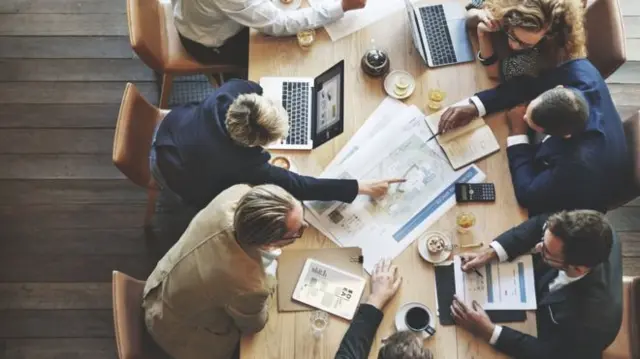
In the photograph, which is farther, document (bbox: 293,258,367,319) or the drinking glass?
the drinking glass

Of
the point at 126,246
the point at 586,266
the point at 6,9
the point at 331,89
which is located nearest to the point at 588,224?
the point at 586,266

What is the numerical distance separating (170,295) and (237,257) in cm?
30

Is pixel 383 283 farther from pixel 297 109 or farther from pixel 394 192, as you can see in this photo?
pixel 297 109

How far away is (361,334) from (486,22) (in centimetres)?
129

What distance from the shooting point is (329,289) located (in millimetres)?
2496

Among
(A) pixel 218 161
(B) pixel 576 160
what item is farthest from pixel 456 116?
(A) pixel 218 161

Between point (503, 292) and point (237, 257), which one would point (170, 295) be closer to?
point (237, 257)

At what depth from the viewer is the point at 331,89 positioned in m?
2.82

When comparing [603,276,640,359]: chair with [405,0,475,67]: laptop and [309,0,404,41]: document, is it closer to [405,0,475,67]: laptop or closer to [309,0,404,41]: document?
[405,0,475,67]: laptop

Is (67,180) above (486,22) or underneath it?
underneath

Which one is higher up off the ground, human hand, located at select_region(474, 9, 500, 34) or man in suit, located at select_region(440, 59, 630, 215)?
human hand, located at select_region(474, 9, 500, 34)

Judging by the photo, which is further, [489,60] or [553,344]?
[489,60]

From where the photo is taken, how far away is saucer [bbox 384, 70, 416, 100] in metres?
2.81

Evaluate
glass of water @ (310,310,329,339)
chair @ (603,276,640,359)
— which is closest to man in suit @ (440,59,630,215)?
chair @ (603,276,640,359)
